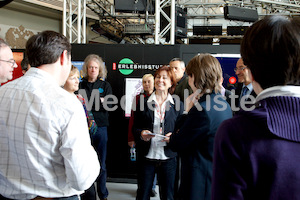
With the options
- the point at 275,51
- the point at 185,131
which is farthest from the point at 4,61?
the point at 275,51

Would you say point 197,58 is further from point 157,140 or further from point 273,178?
point 273,178

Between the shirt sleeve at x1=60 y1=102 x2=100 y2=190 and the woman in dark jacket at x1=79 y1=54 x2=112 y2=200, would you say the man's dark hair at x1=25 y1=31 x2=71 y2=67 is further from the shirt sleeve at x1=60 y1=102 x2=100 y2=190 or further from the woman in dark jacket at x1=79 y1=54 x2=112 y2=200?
the woman in dark jacket at x1=79 y1=54 x2=112 y2=200

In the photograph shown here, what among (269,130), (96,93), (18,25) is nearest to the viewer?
(269,130)

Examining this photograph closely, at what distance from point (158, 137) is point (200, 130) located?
0.91 metres

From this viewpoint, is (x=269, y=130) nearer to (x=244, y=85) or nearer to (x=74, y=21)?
(x=244, y=85)

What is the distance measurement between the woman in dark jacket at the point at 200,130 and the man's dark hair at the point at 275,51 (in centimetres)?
95

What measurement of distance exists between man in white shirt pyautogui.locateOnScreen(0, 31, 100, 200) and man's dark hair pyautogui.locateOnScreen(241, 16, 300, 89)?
2.64 feet

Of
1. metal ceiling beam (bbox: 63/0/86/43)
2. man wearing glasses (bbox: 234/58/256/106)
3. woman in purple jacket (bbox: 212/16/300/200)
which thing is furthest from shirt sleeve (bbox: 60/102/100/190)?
metal ceiling beam (bbox: 63/0/86/43)

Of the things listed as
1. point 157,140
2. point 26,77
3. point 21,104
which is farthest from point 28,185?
point 157,140

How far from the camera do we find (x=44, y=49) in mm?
1297

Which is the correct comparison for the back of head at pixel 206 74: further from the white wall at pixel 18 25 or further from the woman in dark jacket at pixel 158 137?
the white wall at pixel 18 25

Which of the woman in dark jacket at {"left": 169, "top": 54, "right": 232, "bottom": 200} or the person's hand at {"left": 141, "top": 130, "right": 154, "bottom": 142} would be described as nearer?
the woman in dark jacket at {"left": 169, "top": 54, "right": 232, "bottom": 200}

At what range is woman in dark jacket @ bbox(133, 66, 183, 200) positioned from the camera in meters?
2.53

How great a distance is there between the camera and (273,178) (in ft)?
2.39
